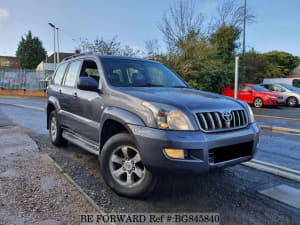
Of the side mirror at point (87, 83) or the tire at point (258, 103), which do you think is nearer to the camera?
the side mirror at point (87, 83)

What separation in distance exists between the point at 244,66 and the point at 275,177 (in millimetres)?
22006

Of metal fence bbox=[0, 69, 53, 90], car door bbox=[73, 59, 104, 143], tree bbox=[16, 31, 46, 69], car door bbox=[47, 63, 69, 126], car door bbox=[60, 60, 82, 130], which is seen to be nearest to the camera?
car door bbox=[73, 59, 104, 143]

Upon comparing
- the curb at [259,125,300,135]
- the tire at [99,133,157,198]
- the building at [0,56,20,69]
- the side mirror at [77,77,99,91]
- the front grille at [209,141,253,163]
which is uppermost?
the building at [0,56,20,69]

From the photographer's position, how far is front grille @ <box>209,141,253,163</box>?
2.84 m

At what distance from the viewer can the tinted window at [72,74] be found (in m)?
4.76

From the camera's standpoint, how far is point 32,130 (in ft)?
24.6

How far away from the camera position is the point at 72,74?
4.94 meters

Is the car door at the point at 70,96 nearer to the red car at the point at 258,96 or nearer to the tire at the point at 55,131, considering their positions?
the tire at the point at 55,131

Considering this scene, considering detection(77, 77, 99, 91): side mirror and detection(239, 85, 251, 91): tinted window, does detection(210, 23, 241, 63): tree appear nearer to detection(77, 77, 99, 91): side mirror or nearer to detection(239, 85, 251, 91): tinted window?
detection(239, 85, 251, 91): tinted window

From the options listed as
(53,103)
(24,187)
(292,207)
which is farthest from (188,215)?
(53,103)

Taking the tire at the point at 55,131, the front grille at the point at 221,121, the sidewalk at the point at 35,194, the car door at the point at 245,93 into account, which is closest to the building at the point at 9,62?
the car door at the point at 245,93

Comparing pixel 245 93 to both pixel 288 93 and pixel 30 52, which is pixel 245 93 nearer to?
pixel 288 93

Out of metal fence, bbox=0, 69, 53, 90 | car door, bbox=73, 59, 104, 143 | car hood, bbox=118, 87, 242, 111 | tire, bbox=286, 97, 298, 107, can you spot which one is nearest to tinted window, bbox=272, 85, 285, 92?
tire, bbox=286, 97, 298, 107

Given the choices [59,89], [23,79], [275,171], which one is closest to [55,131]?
[59,89]
